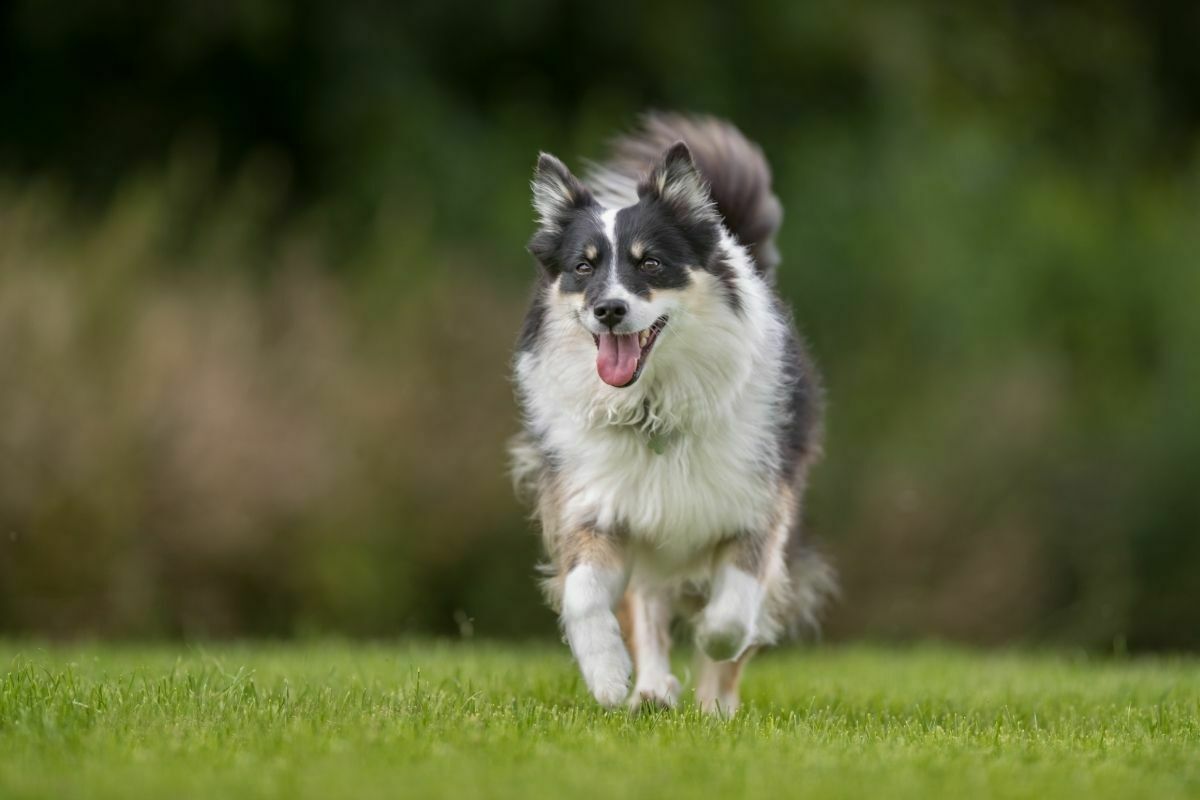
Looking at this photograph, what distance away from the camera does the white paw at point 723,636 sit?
659 centimetres

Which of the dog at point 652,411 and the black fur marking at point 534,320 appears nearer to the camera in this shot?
the dog at point 652,411

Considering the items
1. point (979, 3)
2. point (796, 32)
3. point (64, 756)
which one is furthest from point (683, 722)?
point (979, 3)

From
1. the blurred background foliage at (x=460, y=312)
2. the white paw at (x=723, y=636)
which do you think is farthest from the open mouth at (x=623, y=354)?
the blurred background foliage at (x=460, y=312)

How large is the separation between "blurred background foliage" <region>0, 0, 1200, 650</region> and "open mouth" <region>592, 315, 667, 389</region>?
240 centimetres

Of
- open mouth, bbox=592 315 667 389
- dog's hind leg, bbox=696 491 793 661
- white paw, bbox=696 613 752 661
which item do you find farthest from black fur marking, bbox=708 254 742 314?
white paw, bbox=696 613 752 661

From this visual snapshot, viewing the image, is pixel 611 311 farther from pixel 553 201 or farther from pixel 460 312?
pixel 460 312

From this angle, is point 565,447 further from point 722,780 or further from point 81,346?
point 81,346

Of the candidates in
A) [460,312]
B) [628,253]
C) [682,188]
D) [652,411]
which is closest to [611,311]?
[628,253]

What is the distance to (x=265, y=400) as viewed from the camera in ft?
44.3

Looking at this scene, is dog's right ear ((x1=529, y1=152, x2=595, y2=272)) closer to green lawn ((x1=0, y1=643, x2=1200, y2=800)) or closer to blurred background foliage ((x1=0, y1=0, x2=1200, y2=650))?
green lawn ((x1=0, y1=643, x2=1200, y2=800))

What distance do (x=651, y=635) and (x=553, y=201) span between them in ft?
6.21

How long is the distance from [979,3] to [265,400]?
11902 mm

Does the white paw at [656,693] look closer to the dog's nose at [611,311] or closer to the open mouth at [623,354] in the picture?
the open mouth at [623,354]

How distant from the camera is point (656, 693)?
685cm
